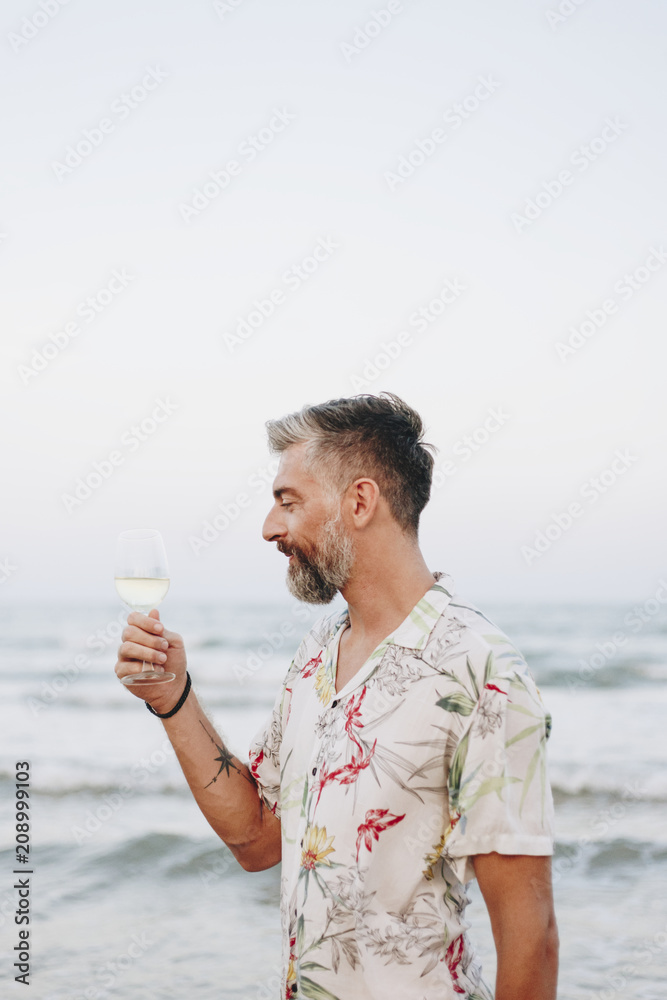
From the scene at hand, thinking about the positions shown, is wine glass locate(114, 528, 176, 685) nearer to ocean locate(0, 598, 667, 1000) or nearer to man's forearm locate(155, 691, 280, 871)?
man's forearm locate(155, 691, 280, 871)

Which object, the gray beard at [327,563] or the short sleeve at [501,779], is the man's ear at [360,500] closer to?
the gray beard at [327,563]

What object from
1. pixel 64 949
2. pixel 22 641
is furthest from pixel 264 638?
pixel 64 949

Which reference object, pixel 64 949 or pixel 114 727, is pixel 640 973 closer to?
pixel 64 949

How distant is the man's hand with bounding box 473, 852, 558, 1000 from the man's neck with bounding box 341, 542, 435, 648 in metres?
0.64

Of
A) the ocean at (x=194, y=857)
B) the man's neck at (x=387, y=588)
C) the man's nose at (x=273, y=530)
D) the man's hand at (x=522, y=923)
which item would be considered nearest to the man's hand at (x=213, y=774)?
the ocean at (x=194, y=857)

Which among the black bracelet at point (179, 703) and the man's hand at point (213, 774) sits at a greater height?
the black bracelet at point (179, 703)

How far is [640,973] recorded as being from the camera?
500 cm

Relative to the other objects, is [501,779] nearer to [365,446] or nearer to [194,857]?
[365,446]

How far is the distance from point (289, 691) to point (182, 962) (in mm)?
3523

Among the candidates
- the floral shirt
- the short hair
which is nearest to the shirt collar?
the floral shirt

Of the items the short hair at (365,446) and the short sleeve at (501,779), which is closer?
the short sleeve at (501,779)

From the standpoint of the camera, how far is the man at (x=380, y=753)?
74.3 inches

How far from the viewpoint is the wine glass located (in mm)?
2428

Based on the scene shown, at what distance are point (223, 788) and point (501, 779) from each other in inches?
39.1
